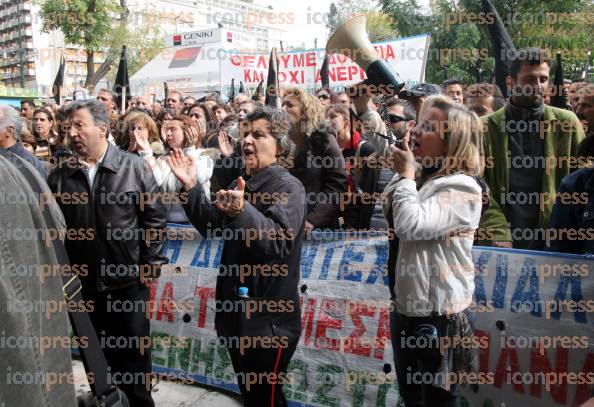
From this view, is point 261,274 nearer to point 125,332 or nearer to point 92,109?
point 125,332

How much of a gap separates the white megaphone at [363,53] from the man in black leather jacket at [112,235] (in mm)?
1583

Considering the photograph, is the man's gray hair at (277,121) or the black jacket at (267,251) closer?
the black jacket at (267,251)

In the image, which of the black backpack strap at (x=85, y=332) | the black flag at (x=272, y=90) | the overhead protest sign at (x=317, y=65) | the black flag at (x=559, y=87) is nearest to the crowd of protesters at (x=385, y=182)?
the black flag at (x=559, y=87)

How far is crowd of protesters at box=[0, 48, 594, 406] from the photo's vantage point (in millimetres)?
2652

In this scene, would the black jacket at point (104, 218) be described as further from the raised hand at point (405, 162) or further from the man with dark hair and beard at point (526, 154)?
the man with dark hair and beard at point (526, 154)

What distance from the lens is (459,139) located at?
266 centimetres

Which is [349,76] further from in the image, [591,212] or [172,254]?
[591,212]

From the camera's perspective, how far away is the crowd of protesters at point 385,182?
104 inches

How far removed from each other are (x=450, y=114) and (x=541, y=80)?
4.49ft

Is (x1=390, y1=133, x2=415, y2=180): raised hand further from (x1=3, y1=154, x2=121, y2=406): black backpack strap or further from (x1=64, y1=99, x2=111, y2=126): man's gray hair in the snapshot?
(x1=64, y1=99, x2=111, y2=126): man's gray hair

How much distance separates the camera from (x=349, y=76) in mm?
10938

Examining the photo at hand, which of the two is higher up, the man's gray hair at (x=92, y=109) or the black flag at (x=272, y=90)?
Result: the black flag at (x=272, y=90)

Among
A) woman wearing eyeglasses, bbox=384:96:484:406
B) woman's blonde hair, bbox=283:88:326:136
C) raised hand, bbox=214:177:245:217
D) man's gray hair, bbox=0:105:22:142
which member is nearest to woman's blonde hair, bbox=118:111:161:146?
man's gray hair, bbox=0:105:22:142

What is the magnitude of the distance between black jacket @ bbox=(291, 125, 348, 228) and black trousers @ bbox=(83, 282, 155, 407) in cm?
142
